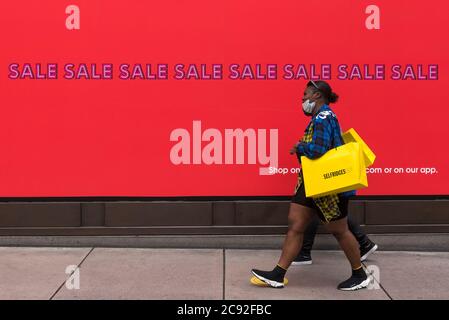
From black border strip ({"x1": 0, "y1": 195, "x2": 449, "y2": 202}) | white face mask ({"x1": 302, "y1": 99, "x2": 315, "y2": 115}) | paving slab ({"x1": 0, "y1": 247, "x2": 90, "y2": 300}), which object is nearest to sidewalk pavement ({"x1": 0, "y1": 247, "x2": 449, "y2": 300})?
paving slab ({"x1": 0, "y1": 247, "x2": 90, "y2": 300})

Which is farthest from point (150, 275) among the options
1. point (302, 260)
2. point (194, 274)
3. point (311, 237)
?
point (311, 237)

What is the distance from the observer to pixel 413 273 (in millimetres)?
5656

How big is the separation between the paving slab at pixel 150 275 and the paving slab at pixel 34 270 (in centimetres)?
15

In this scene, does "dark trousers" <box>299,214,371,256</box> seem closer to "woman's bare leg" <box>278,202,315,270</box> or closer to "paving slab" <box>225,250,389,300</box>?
"paving slab" <box>225,250,389,300</box>

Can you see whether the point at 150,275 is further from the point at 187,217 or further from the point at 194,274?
the point at 187,217

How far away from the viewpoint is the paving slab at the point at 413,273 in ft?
16.8

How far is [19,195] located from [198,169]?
6.00 ft

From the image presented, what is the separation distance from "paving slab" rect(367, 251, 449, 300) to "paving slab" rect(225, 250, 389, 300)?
213mm

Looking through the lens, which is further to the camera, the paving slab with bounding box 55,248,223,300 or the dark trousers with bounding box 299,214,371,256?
the dark trousers with bounding box 299,214,371,256

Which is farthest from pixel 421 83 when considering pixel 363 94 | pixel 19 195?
pixel 19 195

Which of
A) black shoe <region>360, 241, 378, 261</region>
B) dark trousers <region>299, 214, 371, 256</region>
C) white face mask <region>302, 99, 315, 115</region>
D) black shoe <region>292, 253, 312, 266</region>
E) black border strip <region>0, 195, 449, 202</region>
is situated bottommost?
black shoe <region>292, 253, 312, 266</region>

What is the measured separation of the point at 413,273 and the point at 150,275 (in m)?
2.38

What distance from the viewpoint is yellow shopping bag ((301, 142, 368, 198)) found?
4.70 meters

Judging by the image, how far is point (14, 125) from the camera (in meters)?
6.23
